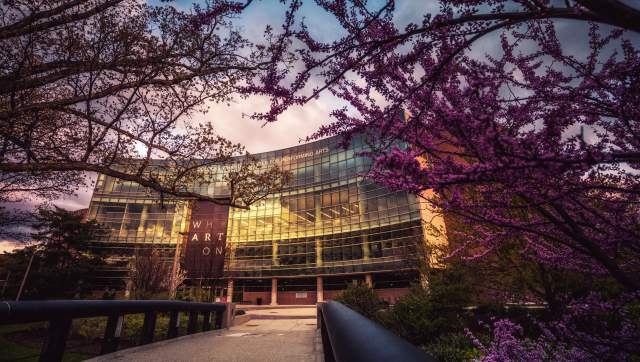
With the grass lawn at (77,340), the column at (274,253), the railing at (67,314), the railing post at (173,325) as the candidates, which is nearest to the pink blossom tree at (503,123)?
the railing at (67,314)

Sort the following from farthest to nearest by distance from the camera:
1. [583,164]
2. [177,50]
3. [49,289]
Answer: [49,289] < [177,50] < [583,164]

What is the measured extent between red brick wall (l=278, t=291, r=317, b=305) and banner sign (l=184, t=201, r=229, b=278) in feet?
29.6

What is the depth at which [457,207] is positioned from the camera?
255 centimetres

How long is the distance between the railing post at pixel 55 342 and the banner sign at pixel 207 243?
35.8 meters

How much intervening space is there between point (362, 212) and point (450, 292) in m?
28.8

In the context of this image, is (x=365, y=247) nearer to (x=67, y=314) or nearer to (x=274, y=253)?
(x=274, y=253)

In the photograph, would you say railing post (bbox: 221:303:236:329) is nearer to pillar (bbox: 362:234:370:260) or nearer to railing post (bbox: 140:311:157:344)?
railing post (bbox: 140:311:157:344)

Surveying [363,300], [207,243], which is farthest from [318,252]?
[363,300]

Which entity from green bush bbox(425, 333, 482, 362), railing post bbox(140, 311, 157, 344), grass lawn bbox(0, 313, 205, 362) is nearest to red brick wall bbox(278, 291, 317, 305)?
grass lawn bbox(0, 313, 205, 362)

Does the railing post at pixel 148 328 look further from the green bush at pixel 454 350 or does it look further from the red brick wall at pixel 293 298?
the red brick wall at pixel 293 298

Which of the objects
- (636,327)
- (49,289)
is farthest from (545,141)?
(49,289)

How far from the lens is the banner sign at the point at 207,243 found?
37250mm

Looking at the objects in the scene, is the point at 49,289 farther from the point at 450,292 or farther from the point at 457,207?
the point at 457,207

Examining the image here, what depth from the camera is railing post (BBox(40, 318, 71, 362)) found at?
2727 millimetres
